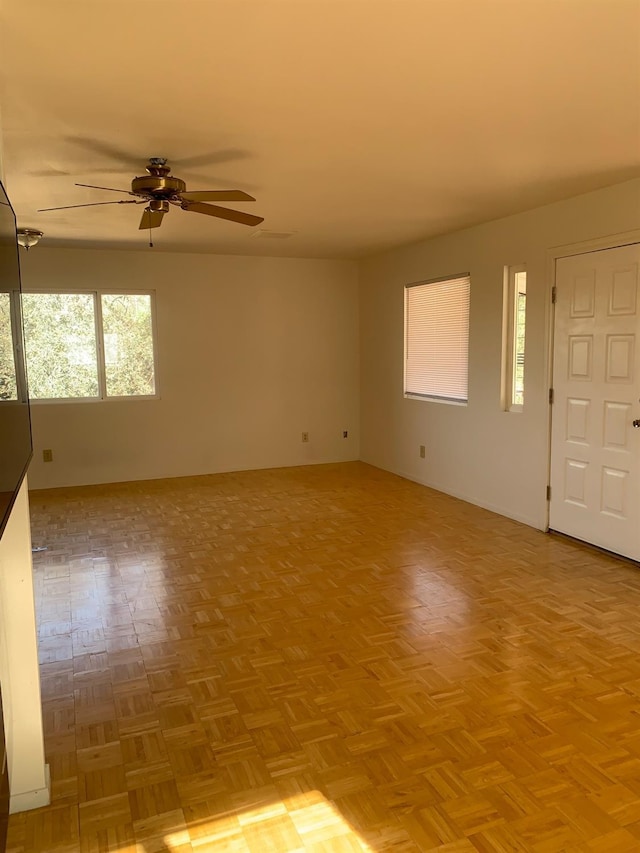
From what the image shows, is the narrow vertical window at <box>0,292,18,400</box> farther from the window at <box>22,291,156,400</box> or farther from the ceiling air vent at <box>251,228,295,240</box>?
the window at <box>22,291,156,400</box>

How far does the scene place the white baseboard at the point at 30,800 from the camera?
191 cm

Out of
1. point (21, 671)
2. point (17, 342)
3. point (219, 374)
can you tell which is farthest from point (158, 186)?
point (219, 374)

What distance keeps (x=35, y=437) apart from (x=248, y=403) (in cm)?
220

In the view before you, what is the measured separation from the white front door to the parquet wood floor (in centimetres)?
27

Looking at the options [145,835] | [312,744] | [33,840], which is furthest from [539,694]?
[33,840]

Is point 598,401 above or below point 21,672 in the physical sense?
above

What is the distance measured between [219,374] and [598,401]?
404 centimetres

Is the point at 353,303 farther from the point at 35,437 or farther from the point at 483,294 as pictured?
the point at 35,437

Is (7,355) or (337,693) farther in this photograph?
(337,693)

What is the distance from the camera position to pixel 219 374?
688cm

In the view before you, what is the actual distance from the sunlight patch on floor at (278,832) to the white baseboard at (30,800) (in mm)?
436

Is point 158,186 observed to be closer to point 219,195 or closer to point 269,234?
point 219,195

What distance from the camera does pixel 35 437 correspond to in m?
6.23

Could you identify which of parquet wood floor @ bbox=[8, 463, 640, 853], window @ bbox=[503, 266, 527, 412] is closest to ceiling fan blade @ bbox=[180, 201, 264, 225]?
parquet wood floor @ bbox=[8, 463, 640, 853]
